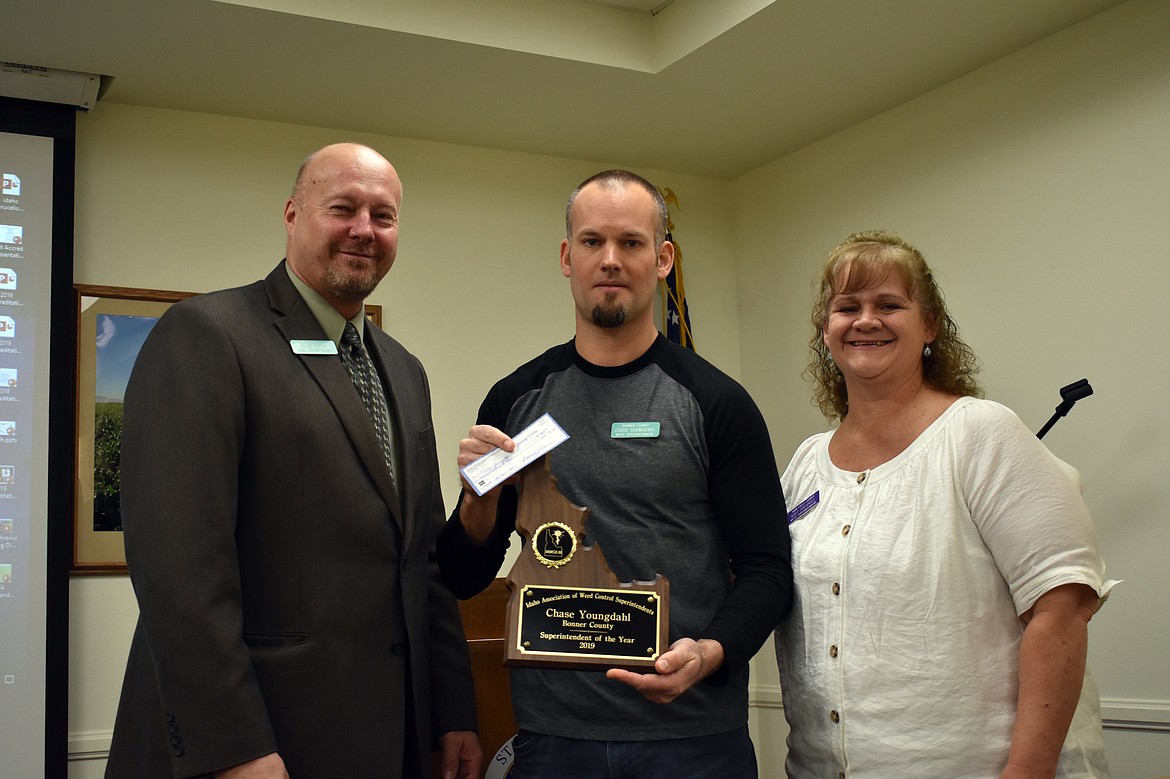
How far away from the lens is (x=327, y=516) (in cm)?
180

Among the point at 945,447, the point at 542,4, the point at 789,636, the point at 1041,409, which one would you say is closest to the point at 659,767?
the point at 789,636

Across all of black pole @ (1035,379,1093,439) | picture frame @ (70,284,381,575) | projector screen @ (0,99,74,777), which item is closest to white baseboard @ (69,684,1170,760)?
projector screen @ (0,99,74,777)

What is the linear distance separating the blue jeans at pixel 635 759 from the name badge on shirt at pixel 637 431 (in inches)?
19.8

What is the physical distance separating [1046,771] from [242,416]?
142cm

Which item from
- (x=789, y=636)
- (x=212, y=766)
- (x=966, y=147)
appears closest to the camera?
(x=212, y=766)

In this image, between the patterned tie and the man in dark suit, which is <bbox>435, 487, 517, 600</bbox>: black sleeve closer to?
the man in dark suit

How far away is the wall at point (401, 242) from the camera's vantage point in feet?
13.7

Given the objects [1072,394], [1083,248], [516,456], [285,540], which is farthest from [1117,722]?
[285,540]

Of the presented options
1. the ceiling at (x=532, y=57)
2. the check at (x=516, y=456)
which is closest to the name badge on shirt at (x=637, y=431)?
the check at (x=516, y=456)

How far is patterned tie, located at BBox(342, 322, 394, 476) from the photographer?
197cm

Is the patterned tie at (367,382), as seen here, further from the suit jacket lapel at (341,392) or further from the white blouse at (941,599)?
the white blouse at (941,599)

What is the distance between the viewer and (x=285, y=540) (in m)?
1.77

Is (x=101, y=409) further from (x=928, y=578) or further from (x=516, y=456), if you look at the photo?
(x=928, y=578)

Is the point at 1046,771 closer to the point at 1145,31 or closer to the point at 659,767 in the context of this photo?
the point at 659,767
